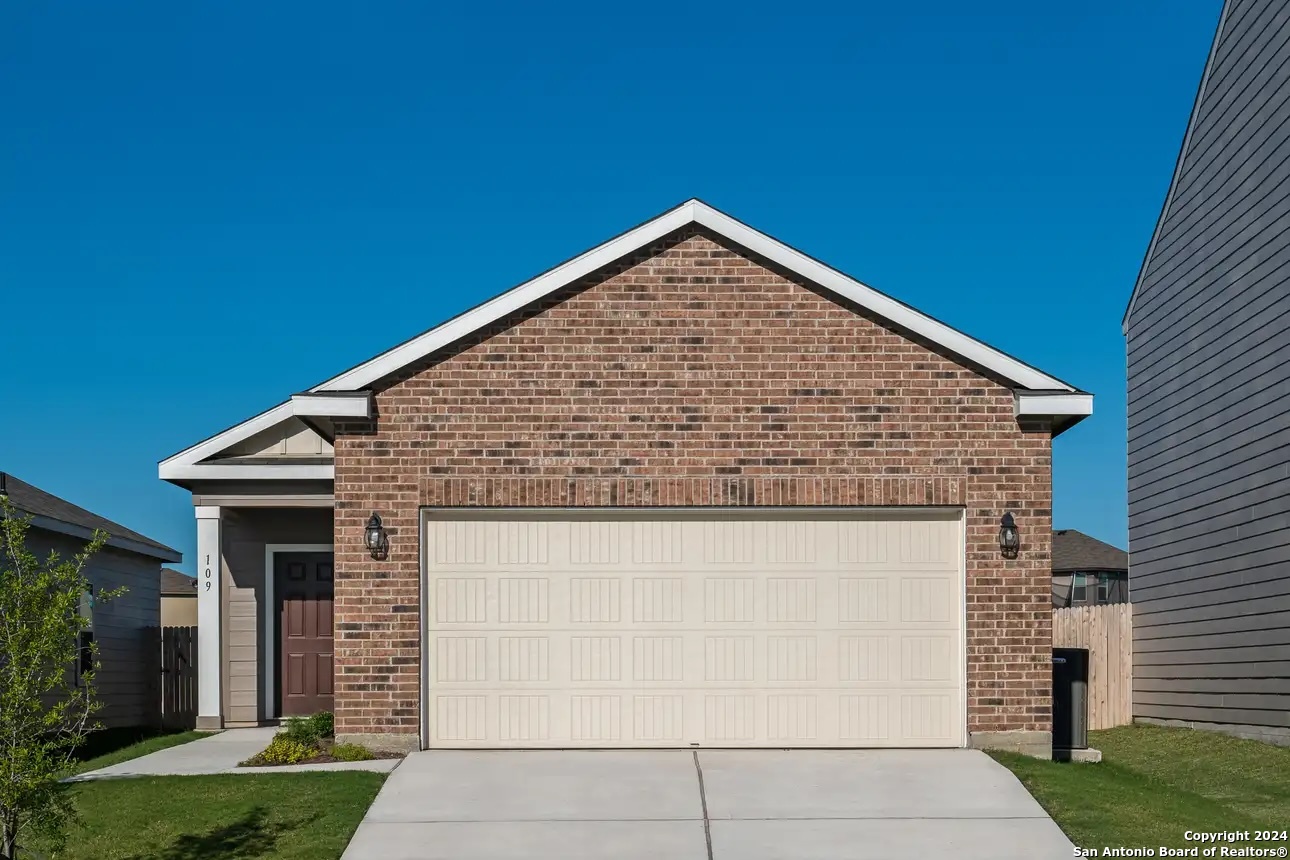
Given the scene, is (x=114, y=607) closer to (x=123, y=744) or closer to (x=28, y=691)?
(x=123, y=744)

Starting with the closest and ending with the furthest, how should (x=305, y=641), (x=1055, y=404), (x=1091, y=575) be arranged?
(x=1055, y=404), (x=305, y=641), (x=1091, y=575)

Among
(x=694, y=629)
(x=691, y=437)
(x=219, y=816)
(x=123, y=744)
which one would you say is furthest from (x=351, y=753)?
(x=123, y=744)

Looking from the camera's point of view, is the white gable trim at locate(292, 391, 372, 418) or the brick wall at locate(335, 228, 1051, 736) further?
the brick wall at locate(335, 228, 1051, 736)

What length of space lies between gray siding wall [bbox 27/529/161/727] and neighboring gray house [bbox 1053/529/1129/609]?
93.0 ft

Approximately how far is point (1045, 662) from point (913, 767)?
1.81 metres

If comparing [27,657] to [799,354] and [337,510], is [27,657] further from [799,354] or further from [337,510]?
[799,354]

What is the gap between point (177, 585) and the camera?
44062mm

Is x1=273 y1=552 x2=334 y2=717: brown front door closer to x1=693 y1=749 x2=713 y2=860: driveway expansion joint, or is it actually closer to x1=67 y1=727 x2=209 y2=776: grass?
x1=67 y1=727 x2=209 y2=776: grass

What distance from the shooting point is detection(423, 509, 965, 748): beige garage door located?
40.7ft

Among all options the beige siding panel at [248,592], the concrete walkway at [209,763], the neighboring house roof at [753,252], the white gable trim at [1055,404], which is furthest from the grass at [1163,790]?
the beige siding panel at [248,592]

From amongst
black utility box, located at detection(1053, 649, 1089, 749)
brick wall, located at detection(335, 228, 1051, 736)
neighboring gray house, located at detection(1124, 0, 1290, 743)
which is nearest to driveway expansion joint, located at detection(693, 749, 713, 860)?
brick wall, located at detection(335, 228, 1051, 736)

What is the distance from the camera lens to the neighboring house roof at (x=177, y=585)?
41.6 meters

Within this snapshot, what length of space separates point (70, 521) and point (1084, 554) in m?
32.2

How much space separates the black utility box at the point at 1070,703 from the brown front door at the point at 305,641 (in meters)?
8.76
